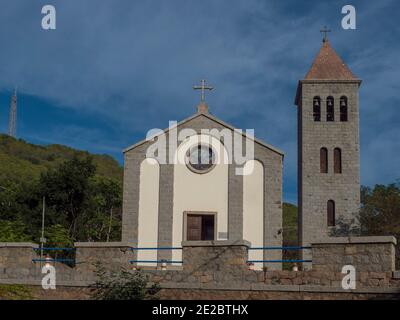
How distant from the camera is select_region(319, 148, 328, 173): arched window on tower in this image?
110 feet

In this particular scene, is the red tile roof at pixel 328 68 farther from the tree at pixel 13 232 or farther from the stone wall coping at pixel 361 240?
the stone wall coping at pixel 361 240

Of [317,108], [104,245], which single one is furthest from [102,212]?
[104,245]

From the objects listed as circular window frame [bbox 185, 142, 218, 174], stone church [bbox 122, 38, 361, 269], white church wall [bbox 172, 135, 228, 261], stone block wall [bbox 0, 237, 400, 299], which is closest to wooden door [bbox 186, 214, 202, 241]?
stone church [bbox 122, 38, 361, 269]

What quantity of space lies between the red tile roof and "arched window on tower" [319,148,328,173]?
162 inches

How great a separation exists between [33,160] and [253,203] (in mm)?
45472

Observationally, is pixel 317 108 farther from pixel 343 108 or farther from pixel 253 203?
pixel 253 203

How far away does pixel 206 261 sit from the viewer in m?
15.1

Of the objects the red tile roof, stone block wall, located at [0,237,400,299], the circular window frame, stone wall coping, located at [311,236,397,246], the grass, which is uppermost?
the red tile roof

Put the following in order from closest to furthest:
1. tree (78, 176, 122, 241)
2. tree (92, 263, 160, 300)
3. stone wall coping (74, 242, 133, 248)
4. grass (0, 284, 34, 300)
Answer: tree (92, 263, 160, 300) → grass (0, 284, 34, 300) → stone wall coping (74, 242, 133, 248) → tree (78, 176, 122, 241)

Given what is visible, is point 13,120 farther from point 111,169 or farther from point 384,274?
Result: point 384,274

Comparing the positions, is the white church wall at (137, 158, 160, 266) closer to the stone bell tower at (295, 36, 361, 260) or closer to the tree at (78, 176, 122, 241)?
the stone bell tower at (295, 36, 361, 260)

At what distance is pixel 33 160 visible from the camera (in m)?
66.9
